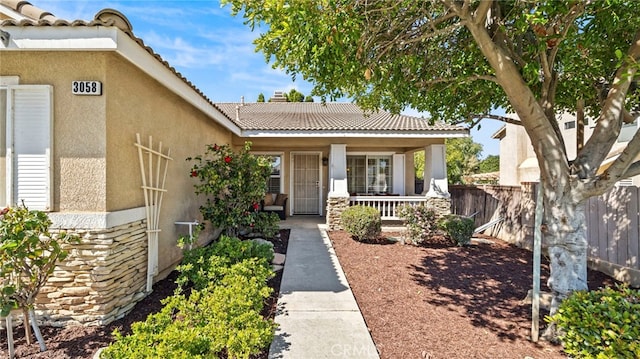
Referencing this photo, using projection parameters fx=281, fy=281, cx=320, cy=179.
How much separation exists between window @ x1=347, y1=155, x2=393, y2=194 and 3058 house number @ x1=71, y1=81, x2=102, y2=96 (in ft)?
31.1

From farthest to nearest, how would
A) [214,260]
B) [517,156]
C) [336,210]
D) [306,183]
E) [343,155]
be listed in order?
[517,156] → [306,183] → [343,155] → [336,210] → [214,260]

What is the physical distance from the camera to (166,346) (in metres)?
2.17

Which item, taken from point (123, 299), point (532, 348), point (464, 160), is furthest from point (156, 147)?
point (464, 160)

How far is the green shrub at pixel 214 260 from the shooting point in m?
3.99

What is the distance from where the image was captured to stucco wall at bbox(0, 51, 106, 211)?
3.45m

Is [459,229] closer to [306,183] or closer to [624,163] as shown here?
[624,163]

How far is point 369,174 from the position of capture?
12.1m

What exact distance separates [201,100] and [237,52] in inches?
83.5

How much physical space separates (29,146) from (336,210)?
7.00 metres

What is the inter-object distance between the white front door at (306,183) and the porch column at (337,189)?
2.75 meters

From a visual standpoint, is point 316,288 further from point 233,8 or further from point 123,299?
point 233,8

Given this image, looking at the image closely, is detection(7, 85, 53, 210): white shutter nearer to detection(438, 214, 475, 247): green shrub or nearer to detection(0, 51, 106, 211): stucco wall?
detection(0, 51, 106, 211): stucco wall

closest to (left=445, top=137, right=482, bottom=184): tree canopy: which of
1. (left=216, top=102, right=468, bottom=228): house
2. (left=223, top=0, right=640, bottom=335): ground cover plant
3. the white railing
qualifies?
(left=216, top=102, right=468, bottom=228): house

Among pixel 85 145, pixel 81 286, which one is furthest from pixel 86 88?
pixel 81 286
